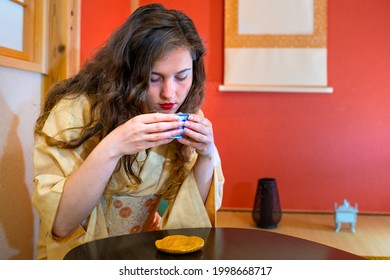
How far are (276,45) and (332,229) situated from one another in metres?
1.28

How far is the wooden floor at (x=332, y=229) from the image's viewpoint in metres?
2.39

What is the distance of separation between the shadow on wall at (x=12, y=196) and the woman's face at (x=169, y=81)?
617 mm

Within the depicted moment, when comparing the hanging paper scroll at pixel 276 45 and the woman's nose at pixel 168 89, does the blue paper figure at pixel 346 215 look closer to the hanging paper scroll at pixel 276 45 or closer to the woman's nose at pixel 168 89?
the hanging paper scroll at pixel 276 45

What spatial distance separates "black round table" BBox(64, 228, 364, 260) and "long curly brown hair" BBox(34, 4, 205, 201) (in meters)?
0.31

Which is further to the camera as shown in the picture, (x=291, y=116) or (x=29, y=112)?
(x=291, y=116)

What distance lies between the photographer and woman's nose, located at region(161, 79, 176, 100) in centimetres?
119

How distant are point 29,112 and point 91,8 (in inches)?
34.6

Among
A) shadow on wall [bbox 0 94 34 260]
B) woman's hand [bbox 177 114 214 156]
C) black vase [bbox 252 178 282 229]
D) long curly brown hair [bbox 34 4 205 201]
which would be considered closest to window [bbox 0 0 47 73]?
shadow on wall [bbox 0 94 34 260]

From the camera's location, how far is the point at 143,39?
1.20m

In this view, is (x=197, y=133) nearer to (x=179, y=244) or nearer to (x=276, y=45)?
(x=179, y=244)

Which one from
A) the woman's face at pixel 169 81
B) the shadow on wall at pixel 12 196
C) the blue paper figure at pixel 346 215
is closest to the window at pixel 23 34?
the shadow on wall at pixel 12 196

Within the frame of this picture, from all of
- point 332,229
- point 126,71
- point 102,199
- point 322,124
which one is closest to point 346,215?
point 332,229
